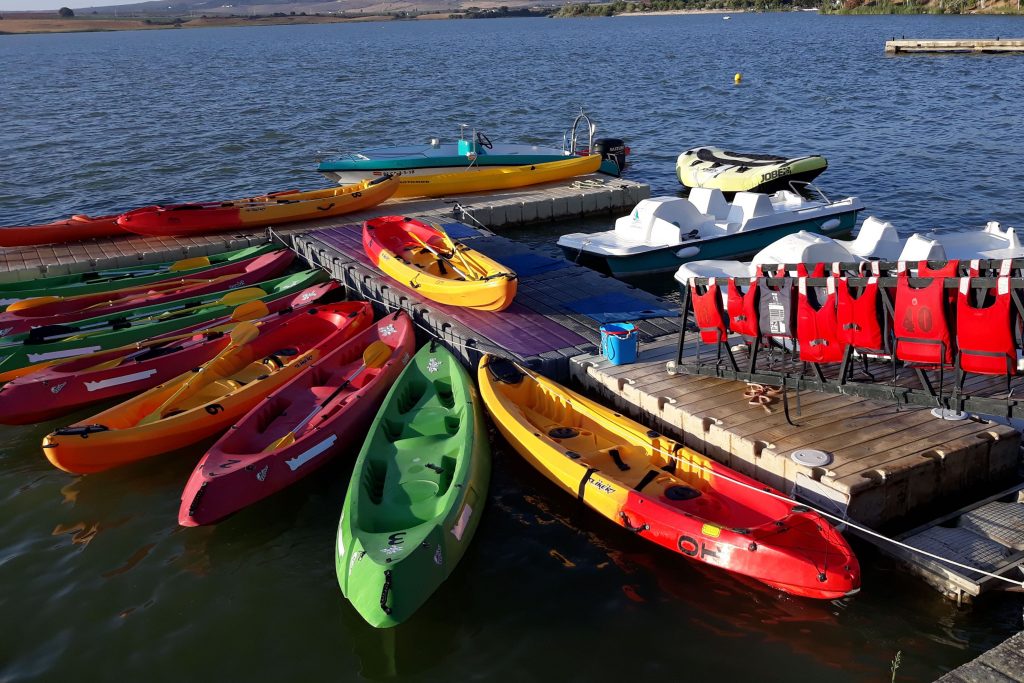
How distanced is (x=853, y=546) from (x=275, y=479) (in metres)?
6.52

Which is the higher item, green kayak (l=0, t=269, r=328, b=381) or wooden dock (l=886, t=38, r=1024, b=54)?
wooden dock (l=886, t=38, r=1024, b=54)

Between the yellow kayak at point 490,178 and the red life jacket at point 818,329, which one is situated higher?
the red life jacket at point 818,329

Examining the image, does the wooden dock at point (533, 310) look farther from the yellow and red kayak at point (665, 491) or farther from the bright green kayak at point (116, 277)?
the bright green kayak at point (116, 277)

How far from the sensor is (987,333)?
7797mm

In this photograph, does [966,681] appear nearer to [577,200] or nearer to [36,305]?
[36,305]

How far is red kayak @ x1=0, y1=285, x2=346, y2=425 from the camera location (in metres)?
11.4

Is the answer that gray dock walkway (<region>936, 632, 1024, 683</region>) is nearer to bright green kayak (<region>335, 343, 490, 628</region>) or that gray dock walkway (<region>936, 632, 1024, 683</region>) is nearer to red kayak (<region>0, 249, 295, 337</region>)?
bright green kayak (<region>335, 343, 490, 628</region>)

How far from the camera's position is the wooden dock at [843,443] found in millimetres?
8461

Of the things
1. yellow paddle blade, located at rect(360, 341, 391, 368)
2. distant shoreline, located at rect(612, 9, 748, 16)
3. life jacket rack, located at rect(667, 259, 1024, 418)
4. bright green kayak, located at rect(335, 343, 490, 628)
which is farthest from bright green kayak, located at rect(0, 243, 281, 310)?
distant shoreline, located at rect(612, 9, 748, 16)

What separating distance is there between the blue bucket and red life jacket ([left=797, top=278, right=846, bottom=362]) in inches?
101

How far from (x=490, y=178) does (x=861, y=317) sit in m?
15.3

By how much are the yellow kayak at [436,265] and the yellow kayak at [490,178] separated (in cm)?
467

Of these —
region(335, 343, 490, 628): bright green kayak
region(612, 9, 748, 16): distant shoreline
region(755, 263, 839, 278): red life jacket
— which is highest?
region(612, 9, 748, 16): distant shoreline

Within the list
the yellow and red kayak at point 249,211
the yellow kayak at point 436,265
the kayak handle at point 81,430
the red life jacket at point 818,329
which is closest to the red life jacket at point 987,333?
the red life jacket at point 818,329
